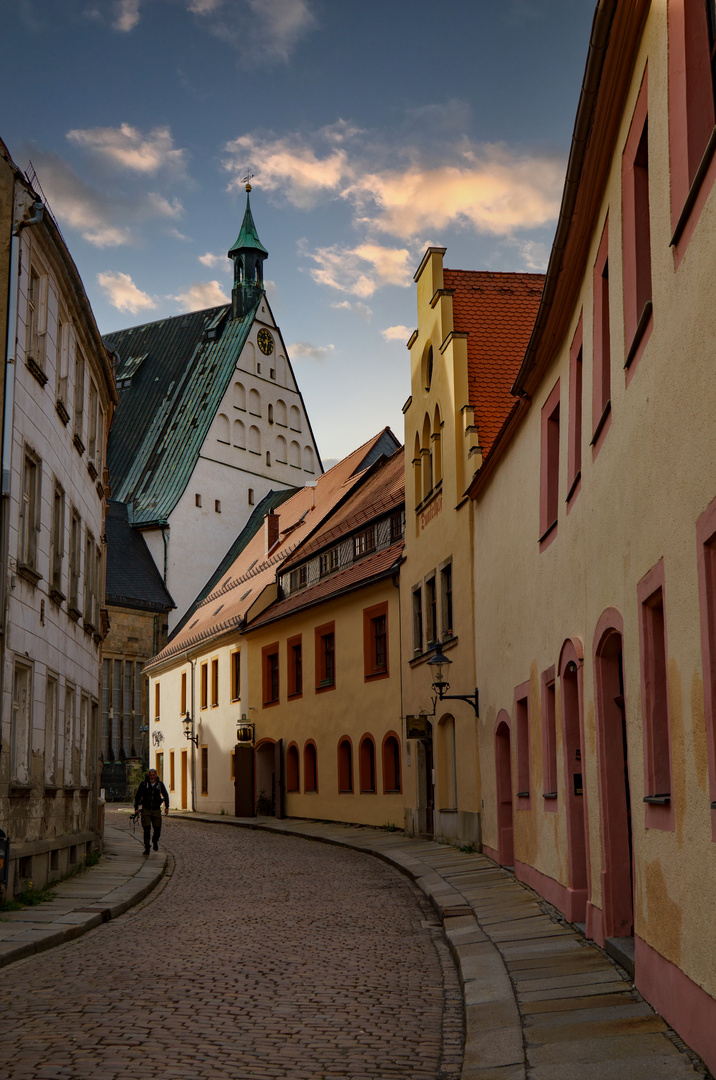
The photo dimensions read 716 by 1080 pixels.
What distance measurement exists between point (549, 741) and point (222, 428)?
4723cm

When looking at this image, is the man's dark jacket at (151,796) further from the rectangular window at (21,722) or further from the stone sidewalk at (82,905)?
the rectangular window at (21,722)

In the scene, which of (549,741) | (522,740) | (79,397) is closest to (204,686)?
(79,397)

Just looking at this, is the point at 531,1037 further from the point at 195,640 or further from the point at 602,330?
the point at 195,640

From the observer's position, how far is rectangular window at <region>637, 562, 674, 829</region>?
7520 millimetres

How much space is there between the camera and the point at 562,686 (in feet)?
38.7

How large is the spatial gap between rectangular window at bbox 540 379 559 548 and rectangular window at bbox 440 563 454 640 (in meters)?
9.18

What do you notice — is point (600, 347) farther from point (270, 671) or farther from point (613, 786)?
point (270, 671)

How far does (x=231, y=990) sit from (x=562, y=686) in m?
4.62

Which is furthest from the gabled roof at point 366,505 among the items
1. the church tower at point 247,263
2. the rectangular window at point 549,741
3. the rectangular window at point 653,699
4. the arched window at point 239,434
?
the church tower at point 247,263

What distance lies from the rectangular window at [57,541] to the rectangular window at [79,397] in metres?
1.75

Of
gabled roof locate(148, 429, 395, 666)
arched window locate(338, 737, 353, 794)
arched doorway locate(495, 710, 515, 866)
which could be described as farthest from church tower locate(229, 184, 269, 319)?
arched doorway locate(495, 710, 515, 866)

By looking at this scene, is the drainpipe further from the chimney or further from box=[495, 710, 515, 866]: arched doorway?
the chimney

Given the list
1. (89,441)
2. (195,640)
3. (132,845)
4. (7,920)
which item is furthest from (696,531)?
(195,640)

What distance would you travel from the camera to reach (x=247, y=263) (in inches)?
2712
